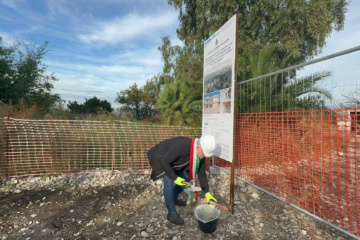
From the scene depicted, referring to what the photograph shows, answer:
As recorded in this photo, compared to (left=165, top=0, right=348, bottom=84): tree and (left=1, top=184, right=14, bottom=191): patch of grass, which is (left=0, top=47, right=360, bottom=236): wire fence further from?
(left=165, top=0, right=348, bottom=84): tree

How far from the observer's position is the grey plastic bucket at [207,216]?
3018 mm

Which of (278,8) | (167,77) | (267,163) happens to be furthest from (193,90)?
(167,77)

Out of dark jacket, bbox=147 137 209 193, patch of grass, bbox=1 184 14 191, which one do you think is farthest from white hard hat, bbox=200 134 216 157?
patch of grass, bbox=1 184 14 191

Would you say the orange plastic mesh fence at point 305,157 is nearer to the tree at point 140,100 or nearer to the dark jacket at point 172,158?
the dark jacket at point 172,158

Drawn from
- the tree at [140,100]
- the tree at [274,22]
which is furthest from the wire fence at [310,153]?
the tree at [140,100]

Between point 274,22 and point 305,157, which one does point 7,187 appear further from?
point 274,22

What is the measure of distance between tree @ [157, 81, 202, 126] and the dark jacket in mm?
5724

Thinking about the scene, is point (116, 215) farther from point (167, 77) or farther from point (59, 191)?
point (167, 77)

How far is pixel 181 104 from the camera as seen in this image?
998 cm

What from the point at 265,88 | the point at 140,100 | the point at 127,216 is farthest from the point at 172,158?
the point at 140,100

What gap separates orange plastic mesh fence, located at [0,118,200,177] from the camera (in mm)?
5418

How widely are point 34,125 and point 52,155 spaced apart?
796mm

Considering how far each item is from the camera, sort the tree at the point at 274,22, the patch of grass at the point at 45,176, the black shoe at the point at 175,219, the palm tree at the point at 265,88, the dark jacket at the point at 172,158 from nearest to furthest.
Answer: the dark jacket at the point at 172,158, the black shoe at the point at 175,219, the patch of grass at the point at 45,176, the palm tree at the point at 265,88, the tree at the point at 274,22

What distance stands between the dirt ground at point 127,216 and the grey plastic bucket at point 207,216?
16 centimetres
